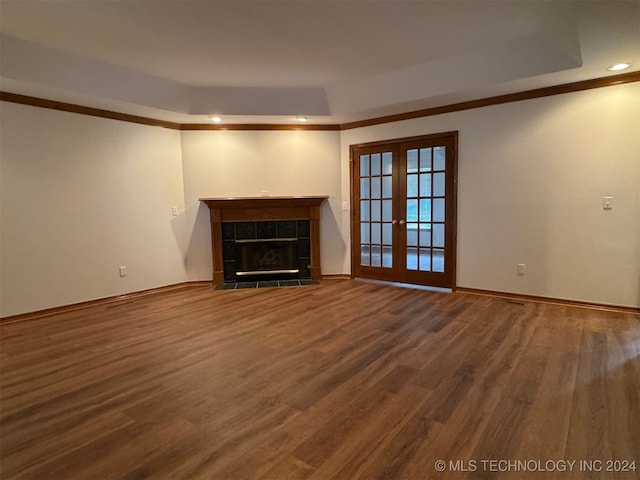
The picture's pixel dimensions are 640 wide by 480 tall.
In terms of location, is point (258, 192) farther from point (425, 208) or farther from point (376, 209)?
point (425, 208)

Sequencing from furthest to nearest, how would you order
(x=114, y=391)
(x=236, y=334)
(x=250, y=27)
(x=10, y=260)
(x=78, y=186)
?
(x=78, y=186) < (x=10, y=260) < (x=236, y=334) < (x=250, y=27) < (x=114, y=391)

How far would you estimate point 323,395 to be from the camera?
225cm

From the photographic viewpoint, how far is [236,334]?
333 centimetres

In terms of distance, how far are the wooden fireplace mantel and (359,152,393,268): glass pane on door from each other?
674mm

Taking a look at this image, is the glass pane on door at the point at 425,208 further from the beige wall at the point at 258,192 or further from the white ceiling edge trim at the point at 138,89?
the white ceiling edge trim at the point at 138,89

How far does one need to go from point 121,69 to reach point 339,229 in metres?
3.52

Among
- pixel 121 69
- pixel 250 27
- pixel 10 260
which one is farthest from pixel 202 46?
pixel 10 260

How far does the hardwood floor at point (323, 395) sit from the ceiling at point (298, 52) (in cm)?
250

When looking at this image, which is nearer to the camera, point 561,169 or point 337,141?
point 561,169

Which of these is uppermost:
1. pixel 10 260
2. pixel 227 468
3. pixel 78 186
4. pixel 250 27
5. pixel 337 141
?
pixel 250 27

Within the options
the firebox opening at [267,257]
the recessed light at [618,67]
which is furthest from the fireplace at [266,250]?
the recessed light at [618,67]

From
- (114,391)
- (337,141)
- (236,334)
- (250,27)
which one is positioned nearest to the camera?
(114,391)

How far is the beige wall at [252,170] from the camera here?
534cm

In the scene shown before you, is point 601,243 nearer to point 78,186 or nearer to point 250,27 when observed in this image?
point 250,27
